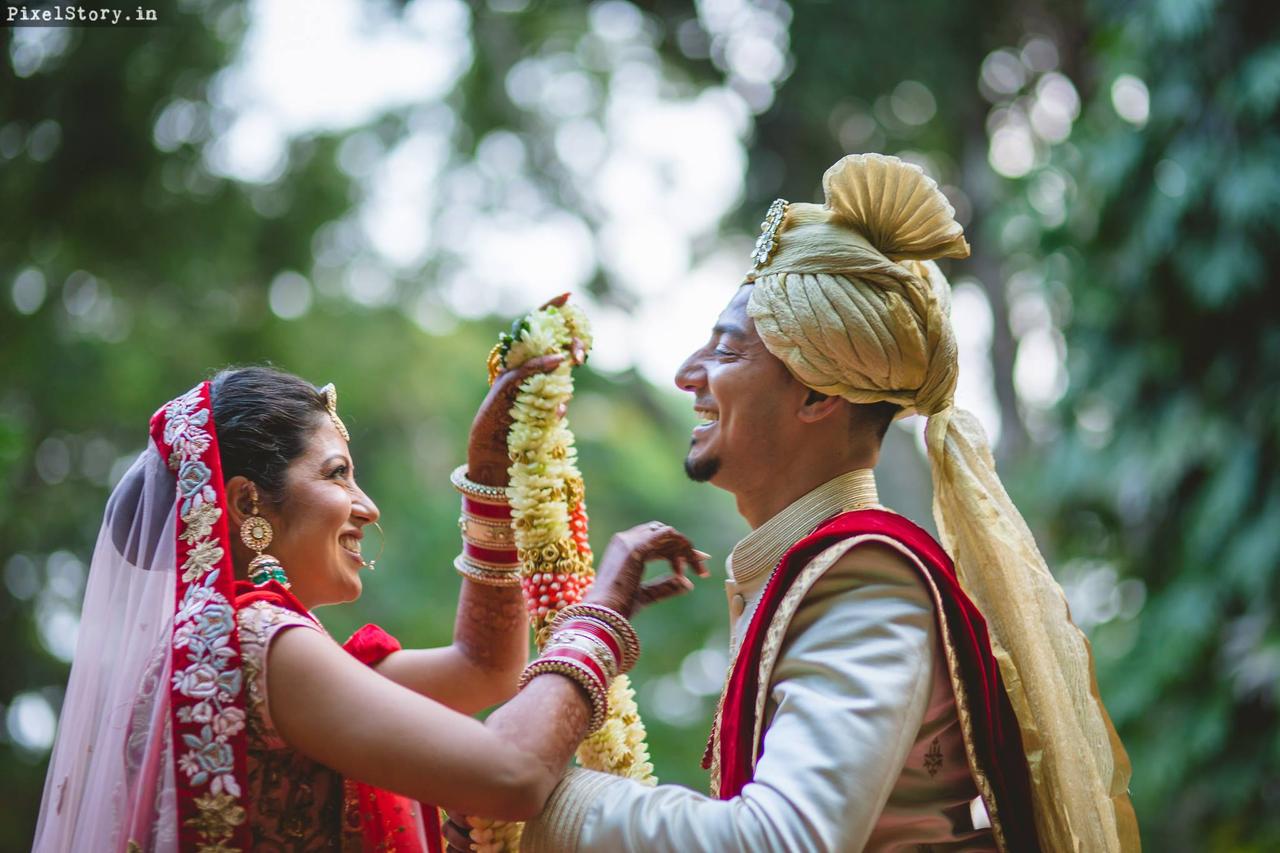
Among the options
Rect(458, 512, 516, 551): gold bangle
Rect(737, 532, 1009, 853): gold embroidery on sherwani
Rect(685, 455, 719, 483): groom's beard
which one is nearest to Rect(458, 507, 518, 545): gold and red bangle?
Rect(458, 512, 516, 551): gold bangle

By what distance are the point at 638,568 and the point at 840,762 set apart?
2.24ft

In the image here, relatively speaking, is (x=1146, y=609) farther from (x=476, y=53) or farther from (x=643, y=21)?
(x=476, y=53)

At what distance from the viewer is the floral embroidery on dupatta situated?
2562mm

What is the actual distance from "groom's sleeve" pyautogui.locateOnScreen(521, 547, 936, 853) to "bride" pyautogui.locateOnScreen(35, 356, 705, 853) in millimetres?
135

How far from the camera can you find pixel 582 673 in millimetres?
2648

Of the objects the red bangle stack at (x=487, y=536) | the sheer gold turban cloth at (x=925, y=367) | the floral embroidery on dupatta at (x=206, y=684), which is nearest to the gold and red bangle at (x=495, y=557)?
the red bangle stack at (x=487, y=536)

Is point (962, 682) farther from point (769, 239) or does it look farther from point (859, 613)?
point (769, 239)

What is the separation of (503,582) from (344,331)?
36.7ft

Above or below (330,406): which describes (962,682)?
below

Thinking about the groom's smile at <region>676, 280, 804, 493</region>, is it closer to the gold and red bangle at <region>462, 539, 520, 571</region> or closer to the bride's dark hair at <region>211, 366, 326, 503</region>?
the gold and red bangle at <region>462, 539, 520, 571</region>

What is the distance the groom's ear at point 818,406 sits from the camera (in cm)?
304

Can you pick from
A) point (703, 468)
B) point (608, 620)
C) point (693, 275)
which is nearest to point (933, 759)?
point (608, 620)

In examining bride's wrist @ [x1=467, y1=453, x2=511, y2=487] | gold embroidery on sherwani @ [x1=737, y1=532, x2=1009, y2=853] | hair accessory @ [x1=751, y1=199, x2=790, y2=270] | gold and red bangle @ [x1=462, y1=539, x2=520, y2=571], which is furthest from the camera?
gold and red bangle @ [x1=462, y1=539, x2=520, y2=571]

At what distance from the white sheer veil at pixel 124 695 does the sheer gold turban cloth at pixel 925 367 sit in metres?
1.47
